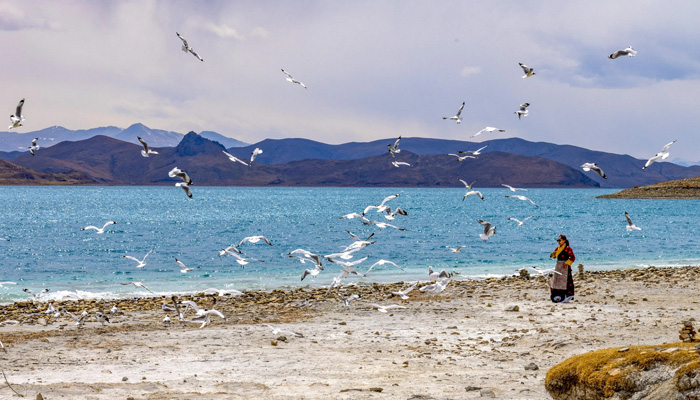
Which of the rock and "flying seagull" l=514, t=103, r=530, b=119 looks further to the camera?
"flying seagull" l=514, t=103, r=530, b=119

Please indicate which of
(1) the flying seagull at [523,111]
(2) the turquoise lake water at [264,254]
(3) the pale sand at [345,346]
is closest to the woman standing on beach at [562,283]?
(3) the pale sand at [345,346]

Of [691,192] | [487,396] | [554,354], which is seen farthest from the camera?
[691,192]

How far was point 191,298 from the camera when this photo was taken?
2409cm

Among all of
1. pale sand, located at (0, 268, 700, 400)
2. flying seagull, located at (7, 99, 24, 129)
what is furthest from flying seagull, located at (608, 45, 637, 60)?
flying seagull, located at (7, 99, 24, 129)

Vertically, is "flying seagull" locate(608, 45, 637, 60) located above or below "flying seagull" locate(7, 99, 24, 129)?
above

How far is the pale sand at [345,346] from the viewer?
34.2ft

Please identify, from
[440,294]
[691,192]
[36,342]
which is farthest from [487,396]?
[691,192]

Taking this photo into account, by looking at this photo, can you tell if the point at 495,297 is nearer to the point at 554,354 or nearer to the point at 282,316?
the point at 282,316

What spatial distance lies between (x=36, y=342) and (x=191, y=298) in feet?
30.5

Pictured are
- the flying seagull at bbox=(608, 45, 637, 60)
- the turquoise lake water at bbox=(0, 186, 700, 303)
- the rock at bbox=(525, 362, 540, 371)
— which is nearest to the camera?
the rock at bbox=(525, 362, 540, 371)

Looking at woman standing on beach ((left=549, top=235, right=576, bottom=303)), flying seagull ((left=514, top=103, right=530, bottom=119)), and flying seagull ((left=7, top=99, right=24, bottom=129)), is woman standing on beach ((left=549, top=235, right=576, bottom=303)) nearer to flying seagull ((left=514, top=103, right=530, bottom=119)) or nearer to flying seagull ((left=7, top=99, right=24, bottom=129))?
flying seagull ((left=514, top=103, right=530, bottom=119))

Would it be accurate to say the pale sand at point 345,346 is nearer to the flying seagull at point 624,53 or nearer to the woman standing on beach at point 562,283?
the woman standing on beach at point 562,283

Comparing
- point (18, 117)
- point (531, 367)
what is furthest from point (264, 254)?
point (531, 367)

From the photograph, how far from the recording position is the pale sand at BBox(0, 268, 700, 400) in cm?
1044
